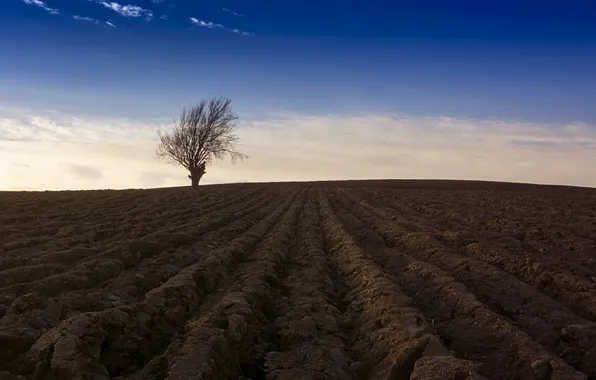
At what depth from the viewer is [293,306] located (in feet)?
19.6

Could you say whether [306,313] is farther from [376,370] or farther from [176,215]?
[176,215]

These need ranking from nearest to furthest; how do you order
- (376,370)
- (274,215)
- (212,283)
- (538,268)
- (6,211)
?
(376,370) < (212,283) < (538,268) < (6,211) < (274,215)

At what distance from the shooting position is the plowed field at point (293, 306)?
4172 millimetres

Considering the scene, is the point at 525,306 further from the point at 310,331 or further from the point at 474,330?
the point at 310,331

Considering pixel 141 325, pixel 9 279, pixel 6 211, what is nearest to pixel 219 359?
pixel 141 325

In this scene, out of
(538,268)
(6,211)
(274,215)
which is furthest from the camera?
(274,215)

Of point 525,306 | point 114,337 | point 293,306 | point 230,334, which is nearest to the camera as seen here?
point 114,337

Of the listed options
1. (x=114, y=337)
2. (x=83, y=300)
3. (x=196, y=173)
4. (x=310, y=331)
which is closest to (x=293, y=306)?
(x=310, y=331)

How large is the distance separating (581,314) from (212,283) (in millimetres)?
4562

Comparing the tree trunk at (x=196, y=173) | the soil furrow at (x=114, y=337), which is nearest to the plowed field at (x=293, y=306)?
the soil furrow at (x=114, y=337)

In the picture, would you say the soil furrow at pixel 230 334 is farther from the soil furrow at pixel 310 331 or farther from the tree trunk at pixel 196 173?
the tree trunk at pixel 196 173

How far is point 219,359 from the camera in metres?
4.26

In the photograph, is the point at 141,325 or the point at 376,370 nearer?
the point at 376,370

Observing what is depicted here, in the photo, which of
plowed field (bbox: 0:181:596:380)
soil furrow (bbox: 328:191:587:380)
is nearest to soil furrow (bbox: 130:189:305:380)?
plowed field (bbox: 0:181:596:380)
